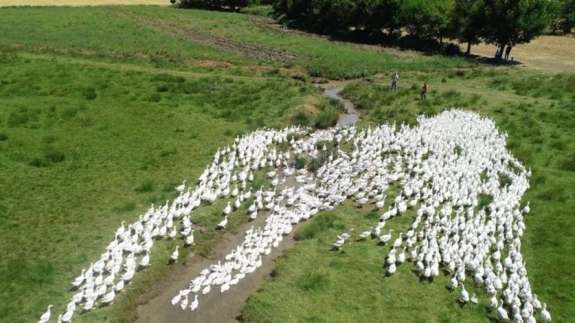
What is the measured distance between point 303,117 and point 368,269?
65.4ft

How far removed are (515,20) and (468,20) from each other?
6.63 metres

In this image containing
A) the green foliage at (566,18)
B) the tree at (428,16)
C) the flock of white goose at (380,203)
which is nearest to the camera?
the flock of white goose at (380,203)

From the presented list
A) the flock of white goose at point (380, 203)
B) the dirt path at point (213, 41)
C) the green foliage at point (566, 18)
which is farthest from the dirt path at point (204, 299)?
the green foliage at point (566, 18)

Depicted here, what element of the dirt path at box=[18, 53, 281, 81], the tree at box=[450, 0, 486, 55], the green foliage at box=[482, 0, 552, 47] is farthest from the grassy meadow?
the tree at box=[450, 0, 486, 55]

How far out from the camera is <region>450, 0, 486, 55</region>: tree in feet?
246

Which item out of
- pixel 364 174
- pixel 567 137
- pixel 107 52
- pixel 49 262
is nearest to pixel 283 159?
pixel 364 174

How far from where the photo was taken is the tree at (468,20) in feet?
246

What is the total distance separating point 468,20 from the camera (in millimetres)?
75688

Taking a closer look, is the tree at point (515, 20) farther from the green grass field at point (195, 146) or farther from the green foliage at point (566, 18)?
the green foliage at point (566, 18)

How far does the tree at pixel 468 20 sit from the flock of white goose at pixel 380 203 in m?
44.9

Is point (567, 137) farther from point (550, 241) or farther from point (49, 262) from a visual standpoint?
point (49, 262)

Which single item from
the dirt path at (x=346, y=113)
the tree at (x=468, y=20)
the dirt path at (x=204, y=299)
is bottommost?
the dirt path at (x=204, y=299)

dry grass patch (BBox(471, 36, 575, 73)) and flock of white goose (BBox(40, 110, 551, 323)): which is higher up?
dry grass patch (BBox(471, 36, 575, 73))

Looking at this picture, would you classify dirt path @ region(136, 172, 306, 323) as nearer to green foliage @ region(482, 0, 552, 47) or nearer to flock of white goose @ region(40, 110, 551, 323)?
flock of white goose @ region(40, 110, 551, 323)
